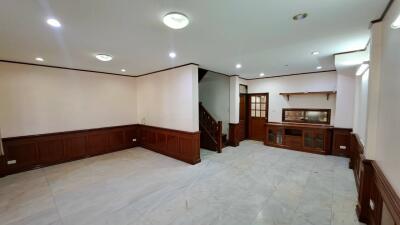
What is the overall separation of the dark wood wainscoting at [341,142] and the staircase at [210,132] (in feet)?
11.6

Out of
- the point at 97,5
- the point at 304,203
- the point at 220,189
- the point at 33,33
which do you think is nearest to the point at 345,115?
the point at 304,203

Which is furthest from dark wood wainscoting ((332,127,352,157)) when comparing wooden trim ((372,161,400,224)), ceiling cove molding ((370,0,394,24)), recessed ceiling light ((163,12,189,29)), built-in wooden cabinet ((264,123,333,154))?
recessed ceiling light ((163,12,189,29))

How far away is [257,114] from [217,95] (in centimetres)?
201

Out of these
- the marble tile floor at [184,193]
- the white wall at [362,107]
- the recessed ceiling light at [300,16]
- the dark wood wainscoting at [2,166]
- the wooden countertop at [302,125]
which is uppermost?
the recessed ceiling light at [300,16]

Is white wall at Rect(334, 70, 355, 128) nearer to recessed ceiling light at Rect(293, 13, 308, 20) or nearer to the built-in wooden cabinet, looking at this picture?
the built-in wooden cabinet

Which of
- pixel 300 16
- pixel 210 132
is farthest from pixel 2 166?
pixel 300 16

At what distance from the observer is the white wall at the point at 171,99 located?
4.70 meters

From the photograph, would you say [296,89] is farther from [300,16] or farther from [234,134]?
[300,16]

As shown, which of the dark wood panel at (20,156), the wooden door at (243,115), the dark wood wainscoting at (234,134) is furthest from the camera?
the wooden door at (243,115)

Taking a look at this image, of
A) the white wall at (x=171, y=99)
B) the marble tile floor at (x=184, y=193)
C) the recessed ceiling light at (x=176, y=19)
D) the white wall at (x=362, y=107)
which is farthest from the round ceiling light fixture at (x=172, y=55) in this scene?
the white wall at (x=362, y=107)

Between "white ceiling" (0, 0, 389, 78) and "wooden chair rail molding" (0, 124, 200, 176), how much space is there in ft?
7.02

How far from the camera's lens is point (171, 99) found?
5.25 meters

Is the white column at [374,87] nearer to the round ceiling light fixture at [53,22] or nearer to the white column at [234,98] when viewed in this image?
the round ceiling light fixture at [53,22]

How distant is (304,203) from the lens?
2.84 m
